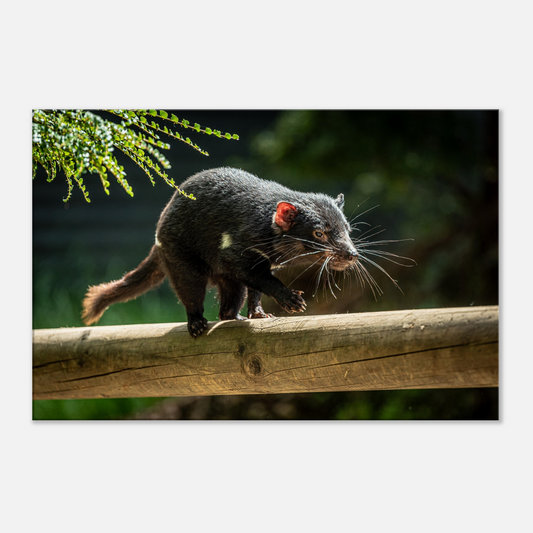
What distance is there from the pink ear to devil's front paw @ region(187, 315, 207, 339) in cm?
44

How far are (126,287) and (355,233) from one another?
136 centimetres

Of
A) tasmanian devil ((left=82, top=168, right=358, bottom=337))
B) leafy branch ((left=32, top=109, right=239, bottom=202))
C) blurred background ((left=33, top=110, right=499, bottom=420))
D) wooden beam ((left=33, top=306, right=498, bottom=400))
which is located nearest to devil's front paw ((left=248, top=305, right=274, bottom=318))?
tasmanian devil ((left=82, top=168, right=358, bottom=337))

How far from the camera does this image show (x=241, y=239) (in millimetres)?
2109

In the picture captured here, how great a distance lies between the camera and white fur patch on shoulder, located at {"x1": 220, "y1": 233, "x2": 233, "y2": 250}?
6.98ft

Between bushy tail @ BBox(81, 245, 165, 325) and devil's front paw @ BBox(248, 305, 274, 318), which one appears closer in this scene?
devil's front paw @ BBox(248, 305, 274, 318)

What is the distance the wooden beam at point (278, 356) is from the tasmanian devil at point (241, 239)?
0.14m

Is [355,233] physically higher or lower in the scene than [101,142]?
lower

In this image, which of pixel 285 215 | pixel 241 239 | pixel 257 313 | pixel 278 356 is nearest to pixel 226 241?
pixel 241 239

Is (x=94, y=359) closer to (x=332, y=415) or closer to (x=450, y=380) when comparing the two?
(x=450, y=380)

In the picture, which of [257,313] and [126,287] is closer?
[257,313]

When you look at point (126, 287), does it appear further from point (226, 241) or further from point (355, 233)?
point (355, 233)

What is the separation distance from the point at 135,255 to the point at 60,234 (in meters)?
0.63

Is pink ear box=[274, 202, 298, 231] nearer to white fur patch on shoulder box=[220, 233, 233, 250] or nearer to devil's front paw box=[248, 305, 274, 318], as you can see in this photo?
white fur patch on shoulder box=[220, 233, 233, 250]
